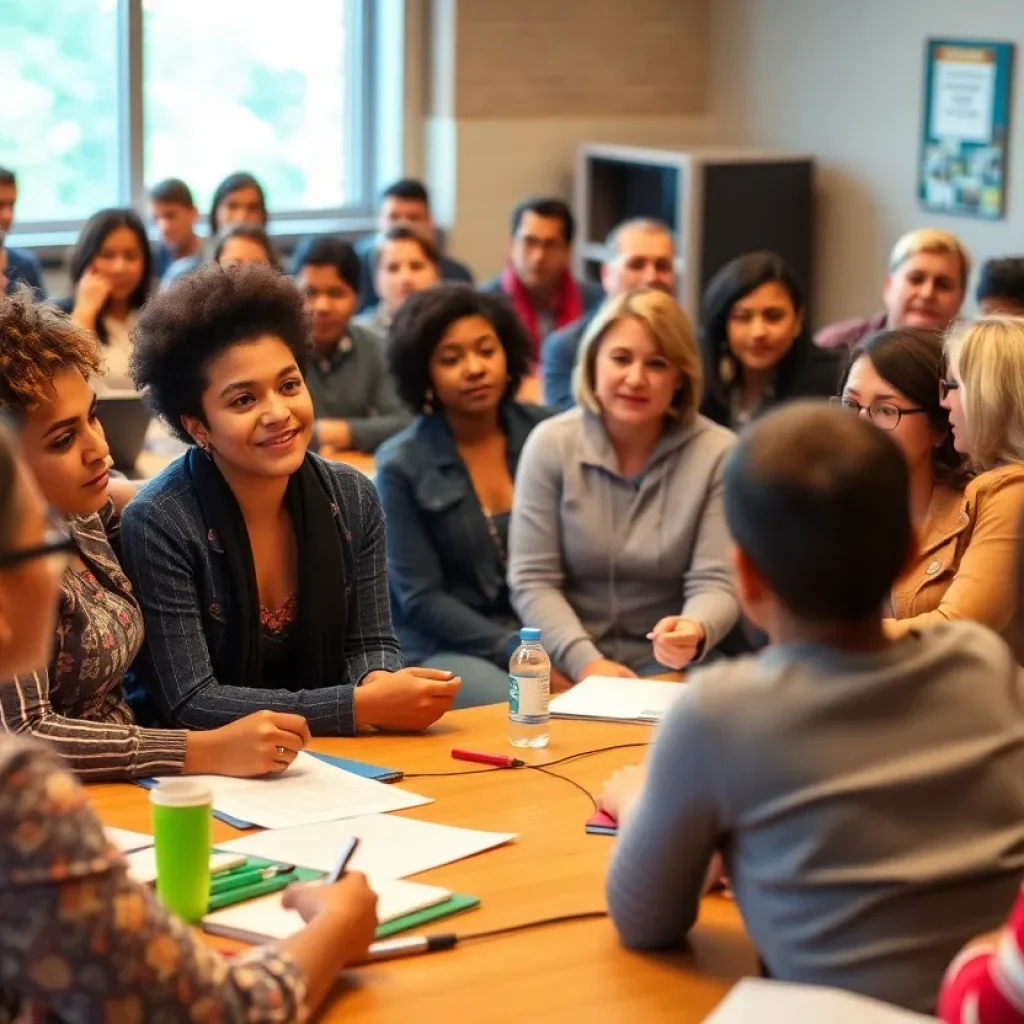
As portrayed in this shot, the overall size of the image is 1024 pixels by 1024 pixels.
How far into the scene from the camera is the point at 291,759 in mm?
2203

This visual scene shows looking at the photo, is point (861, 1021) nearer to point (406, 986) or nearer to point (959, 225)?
point (406, 986)

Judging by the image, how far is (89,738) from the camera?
2.17 metres

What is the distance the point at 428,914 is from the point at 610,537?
5.56ft

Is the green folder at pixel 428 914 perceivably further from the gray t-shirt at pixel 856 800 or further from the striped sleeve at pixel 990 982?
the striped sleeve at pixel 990 982

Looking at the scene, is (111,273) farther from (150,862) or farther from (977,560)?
(150,862)

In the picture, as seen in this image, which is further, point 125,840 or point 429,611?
point 429,611

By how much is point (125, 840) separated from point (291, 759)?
0.98 feet

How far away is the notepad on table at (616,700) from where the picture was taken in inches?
99.3

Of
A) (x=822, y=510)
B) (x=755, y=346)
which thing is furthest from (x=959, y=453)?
(x=755, y=346)

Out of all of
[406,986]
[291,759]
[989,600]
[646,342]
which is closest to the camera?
[406,986]

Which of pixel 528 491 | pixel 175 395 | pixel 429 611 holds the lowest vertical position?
pixel 429 611

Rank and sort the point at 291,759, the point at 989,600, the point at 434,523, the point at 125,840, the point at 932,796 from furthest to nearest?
the point at 434,523 < the point at 989,600 < the point at 291,759 < the point at 125,840 < the point at 932,796

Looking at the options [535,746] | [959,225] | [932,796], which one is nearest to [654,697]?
[535,746]

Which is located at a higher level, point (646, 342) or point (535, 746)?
point (646, 342)
